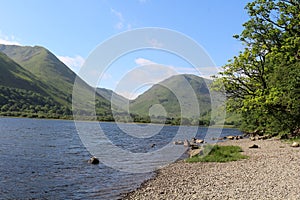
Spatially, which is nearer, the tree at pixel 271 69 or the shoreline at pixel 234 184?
the shoreline at pixel 234 184

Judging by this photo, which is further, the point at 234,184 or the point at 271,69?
the point at 271,69

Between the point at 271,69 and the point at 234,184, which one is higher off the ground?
the point at 271,69

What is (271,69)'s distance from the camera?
40594 mm

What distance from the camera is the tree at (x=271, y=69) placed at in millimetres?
32375

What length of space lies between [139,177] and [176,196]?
8764 mm

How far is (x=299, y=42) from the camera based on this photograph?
3141 cm

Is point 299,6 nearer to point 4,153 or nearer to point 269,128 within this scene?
point 269,128

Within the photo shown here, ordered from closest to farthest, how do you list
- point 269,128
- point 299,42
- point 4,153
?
point 299,42 < point 4,153 < point 269,128

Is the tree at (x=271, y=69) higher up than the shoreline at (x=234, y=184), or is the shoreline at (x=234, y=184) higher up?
the tree at (x=271, y=69)

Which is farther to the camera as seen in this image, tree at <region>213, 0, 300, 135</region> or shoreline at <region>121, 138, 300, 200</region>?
tree at <region>213, 0, 300, 135</region>

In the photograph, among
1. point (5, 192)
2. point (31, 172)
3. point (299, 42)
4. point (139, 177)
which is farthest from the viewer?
point (299, 42)

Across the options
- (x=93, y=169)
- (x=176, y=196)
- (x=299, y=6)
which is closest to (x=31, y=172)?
(x=93, y=169)

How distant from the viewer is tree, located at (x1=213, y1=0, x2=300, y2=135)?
32375 mm

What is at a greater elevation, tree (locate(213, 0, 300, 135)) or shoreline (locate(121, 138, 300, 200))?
tree (locate(213, 0, 300, 135))
